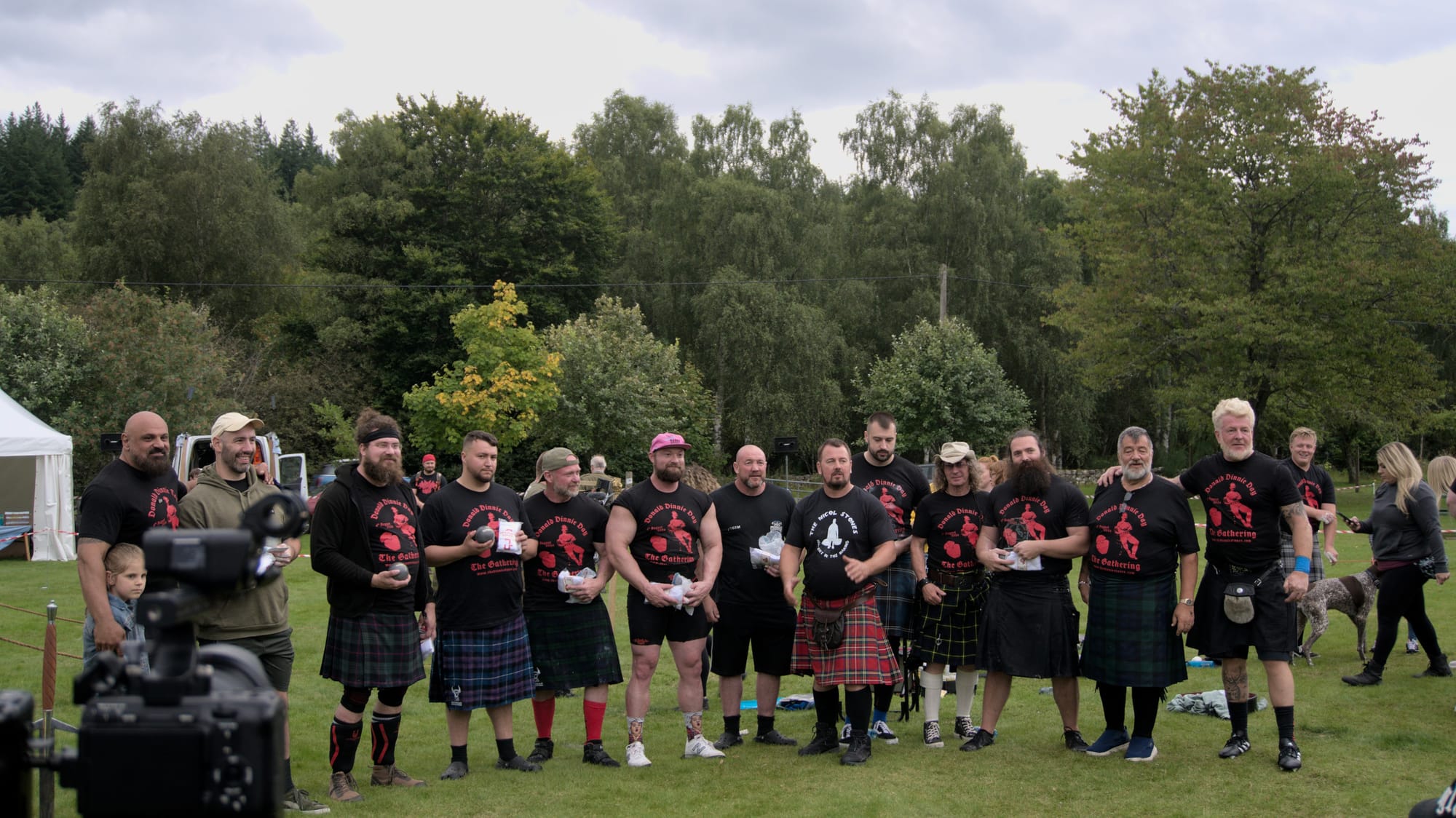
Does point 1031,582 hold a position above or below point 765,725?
above

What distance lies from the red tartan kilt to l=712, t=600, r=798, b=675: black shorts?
23cm

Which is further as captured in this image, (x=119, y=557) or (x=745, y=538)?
(x=745, y=538)

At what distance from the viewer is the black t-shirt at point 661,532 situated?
6340mm

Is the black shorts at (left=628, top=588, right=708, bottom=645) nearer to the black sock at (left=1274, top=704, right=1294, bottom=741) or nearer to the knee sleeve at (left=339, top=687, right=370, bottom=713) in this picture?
the knee sleeve at (left=339, top=687, right=370, bottom=713)

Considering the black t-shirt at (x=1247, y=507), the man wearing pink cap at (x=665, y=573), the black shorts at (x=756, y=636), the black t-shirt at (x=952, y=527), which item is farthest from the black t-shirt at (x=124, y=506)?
the black t-shirt at (x=1247, y=507)

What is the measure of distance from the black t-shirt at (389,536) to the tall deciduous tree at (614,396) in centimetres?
2504

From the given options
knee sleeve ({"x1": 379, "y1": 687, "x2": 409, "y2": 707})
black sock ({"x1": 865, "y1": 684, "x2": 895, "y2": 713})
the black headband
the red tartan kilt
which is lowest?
black sock ({"x1": 865, "y1": 684, "x2": 895, "y2": 713})

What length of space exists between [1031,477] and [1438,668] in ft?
13.7

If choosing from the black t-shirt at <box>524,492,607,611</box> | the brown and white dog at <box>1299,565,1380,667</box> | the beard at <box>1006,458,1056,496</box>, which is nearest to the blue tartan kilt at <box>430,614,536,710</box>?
the black t-shirt at <box>524,492,607,611</box>

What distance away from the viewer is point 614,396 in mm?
31219

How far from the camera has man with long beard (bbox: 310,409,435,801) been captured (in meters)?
5.52

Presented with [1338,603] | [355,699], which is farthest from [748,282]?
[355,699]

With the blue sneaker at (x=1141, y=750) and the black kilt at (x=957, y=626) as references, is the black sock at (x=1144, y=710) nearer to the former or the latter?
the blue sneaker at (x=1141, y=750)

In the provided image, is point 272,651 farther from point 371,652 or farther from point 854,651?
point 854,651
